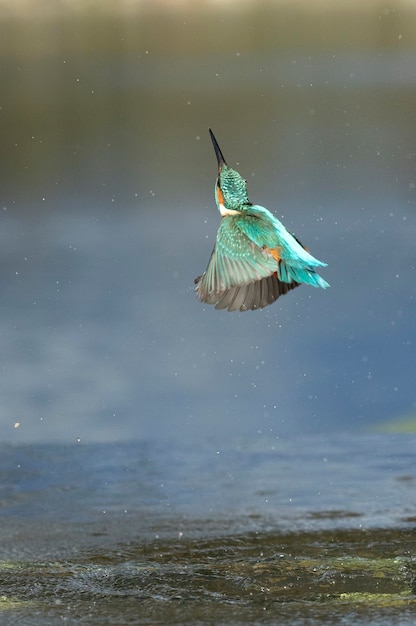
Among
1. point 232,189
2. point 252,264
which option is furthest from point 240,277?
point 232,189

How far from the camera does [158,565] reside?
4.21 metres

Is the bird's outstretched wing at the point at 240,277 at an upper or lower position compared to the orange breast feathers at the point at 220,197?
lower

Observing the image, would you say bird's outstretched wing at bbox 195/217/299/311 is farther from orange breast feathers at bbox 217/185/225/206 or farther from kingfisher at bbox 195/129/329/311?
orange breast feathers at bbox 217/185/225/206

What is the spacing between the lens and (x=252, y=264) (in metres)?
3.60

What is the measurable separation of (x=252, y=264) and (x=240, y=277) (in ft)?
0.18

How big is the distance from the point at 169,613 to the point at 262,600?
295 mm

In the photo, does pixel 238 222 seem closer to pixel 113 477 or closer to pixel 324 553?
pixel 324 553

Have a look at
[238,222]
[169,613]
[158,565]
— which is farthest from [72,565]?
[238,222]

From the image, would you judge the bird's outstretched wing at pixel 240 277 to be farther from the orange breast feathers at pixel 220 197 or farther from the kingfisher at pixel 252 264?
the orange breast feathers at pixel 220 197

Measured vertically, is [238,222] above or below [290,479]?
above

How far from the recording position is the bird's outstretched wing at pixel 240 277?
3586mm

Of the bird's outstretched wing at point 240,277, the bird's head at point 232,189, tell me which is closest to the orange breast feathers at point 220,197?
the bird's head at point 232,189

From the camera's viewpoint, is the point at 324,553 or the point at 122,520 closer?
the point at 324,553

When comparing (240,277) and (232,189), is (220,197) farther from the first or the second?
(240,277)
